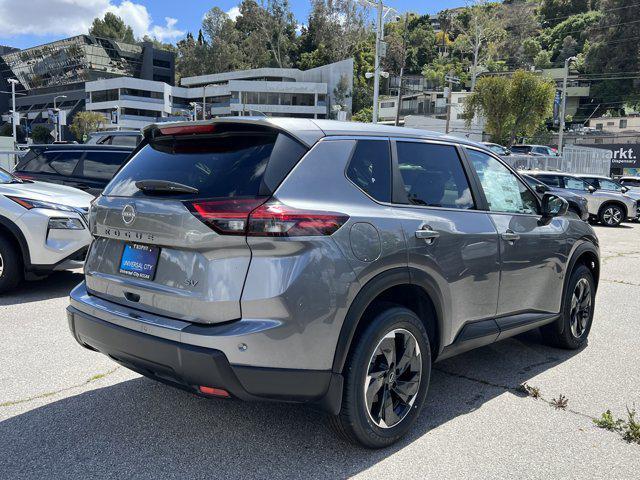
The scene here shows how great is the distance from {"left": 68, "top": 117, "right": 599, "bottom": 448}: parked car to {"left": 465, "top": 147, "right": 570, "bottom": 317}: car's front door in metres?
0.22

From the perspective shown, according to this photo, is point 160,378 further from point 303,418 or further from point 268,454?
point 303,418

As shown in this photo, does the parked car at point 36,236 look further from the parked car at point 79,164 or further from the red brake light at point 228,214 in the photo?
the red brake light at point 228,214

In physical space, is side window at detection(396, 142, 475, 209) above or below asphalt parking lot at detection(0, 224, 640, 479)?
above

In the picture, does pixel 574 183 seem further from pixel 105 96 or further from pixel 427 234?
pixel 105 96

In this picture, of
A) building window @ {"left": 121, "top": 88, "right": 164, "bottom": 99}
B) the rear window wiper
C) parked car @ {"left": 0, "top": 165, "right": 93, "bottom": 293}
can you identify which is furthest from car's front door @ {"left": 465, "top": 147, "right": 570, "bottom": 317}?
building window @ {"left": 121, "top": 88, "right": 164, "bottom": 99}

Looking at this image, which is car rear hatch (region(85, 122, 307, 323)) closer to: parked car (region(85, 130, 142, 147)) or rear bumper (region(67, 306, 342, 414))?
rear bumper (region(67, 306, 342, 414))

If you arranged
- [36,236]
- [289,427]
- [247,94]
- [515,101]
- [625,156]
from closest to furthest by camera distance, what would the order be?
[289,427]
[36,236]
[625,156]
[515,101]
[247,94]

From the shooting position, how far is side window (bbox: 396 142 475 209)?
3520 millimetres

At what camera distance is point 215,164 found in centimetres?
302

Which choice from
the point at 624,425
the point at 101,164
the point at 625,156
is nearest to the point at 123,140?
the point at 101,164

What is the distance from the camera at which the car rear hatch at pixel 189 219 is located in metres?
2.76

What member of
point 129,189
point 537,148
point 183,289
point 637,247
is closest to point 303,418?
point 183,289

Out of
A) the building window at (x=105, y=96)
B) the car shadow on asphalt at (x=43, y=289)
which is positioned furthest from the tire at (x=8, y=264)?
the building window at (x=105, y=96)

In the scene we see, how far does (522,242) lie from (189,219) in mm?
2568
